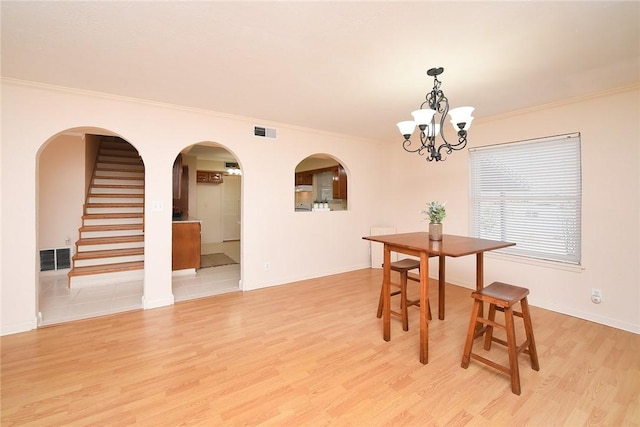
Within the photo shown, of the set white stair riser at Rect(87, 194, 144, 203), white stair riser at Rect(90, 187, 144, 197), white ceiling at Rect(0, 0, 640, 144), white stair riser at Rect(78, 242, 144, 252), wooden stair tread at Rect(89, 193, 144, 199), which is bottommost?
white stair riser at Rect(78, 242, 144, 252)

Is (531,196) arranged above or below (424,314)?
above

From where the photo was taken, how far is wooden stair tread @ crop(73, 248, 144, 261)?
429 centimetres

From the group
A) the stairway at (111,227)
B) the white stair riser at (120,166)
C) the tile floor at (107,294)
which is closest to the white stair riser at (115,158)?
the stairway at (111,227)

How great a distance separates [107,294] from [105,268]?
72cm

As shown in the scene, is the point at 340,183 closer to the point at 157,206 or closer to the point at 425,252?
the point at 157,206

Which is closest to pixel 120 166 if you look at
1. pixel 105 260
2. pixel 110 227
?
pixel 110 227

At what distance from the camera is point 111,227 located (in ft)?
15.6

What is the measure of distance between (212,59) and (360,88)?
1.44m

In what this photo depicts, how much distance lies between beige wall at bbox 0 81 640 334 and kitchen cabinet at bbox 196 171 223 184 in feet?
14.8

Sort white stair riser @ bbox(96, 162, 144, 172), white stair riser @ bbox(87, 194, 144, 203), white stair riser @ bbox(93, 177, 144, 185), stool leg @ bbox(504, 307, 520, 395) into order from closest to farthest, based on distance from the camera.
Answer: stool leg @ bbox(504, 307, 520, 395) < white stair riser @ bbox(87, 194, 144, 203) < white stair riser @ bbox(93, 177, 144, 185) < white stair riser @ bbox(96, 162, 144, 172)

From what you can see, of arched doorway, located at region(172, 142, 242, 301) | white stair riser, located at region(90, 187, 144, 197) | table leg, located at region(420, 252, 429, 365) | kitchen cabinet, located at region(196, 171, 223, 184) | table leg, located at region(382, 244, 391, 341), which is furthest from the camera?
kitchen cabinet, located at region(196, 171, 223, 184)

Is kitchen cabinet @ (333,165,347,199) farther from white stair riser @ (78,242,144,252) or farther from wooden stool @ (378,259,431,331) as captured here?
white stair riser @ (78,242,144,252)

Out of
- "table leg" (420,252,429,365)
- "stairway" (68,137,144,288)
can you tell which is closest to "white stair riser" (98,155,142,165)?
"stairway" (68,137,144,288)

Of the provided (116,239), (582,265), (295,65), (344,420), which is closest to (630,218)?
(582,265)
